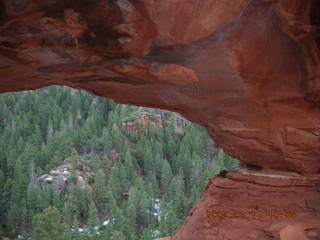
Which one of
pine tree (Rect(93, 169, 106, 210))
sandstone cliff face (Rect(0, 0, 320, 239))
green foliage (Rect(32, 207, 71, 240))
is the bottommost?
pine tree (Rect(93, 169, 106, 210))

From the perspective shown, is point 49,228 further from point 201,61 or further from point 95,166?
point 95,166

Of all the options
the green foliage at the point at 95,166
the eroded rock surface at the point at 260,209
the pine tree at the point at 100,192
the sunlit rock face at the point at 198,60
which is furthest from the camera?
the pine tree at the point at 100,192

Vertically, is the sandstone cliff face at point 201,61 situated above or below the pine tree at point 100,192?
above

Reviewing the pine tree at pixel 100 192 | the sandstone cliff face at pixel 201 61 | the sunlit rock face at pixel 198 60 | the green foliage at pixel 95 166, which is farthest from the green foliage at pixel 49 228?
the sunlit rock face at pixel 198 60

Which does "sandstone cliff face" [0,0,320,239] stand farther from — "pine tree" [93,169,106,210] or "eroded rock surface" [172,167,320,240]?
"pine tree" [93,169,106,210]

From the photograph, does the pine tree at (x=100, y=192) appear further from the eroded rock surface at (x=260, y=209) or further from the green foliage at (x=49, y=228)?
the eroded rock surface at (x=260, y=209)

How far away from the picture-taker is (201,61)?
591 cm

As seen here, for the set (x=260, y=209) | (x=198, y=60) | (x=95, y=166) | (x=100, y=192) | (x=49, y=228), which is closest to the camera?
(x=198, y=60)

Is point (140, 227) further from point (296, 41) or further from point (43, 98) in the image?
point (43, 98)

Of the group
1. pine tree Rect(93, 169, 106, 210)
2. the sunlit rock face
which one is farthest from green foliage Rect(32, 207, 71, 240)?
the sunlit rock face

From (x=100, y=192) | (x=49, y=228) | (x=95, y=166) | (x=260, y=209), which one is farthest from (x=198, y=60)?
(x=95, y=166)

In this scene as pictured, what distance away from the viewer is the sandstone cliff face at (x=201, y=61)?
4973 millimetres

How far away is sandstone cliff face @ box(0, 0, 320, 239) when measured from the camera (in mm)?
4973

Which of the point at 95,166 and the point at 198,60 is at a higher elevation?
the point at 198,60
